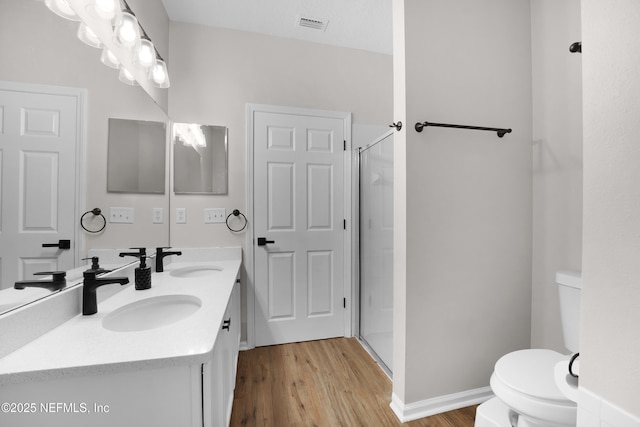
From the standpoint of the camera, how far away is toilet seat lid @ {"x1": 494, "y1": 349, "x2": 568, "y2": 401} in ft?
3.34

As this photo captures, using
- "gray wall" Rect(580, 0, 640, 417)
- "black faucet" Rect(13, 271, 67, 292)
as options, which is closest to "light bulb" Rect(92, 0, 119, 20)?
"black faucet" Rect(13, 271, 67, 292)

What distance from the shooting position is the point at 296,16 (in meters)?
2.07

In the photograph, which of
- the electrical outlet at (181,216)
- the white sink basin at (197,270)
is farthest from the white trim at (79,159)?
the electrical outlet at (181,216)

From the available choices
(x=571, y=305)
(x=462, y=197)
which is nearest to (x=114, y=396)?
(x=462, y=197)

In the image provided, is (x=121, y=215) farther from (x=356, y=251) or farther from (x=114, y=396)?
(x=356, y=251)

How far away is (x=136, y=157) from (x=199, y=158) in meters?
0.61

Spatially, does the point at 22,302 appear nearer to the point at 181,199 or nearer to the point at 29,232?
the point at 29,232

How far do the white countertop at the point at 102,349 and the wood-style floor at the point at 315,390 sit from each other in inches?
36.4

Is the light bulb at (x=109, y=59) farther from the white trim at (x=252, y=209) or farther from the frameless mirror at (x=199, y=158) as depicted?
the white trim at (x=252, y=209)

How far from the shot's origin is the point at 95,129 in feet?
3.57

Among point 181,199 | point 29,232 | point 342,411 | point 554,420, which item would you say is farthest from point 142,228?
point 554,420

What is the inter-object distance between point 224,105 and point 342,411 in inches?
91.2

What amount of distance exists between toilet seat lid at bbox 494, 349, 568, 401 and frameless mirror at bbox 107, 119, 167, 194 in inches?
76.9

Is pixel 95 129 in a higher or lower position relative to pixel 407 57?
lower
